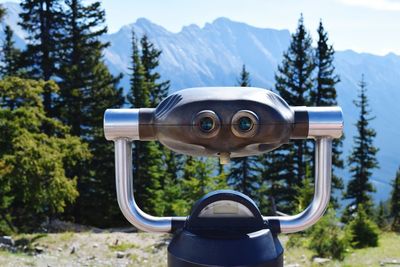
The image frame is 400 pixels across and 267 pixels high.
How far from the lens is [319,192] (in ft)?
3.30

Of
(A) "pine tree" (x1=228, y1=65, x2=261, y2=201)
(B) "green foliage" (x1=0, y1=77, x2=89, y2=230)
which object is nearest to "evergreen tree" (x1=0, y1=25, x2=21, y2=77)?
(B) "green foliage" (x1=0, y1=77, x2=89, y2=230)

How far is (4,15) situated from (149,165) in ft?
27.4

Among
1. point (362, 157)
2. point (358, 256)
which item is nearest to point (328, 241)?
point (358, 256)

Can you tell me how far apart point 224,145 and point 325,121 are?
9.6 inches

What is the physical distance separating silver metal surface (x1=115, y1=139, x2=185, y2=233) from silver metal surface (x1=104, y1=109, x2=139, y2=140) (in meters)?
0.03

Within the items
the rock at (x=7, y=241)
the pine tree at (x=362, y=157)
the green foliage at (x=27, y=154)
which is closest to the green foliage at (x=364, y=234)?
the green foliage at (x=27, y=154)

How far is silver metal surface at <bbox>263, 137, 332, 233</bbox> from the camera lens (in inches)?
38.9

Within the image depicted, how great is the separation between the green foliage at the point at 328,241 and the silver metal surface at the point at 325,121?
6.29 metres

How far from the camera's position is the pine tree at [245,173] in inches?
753

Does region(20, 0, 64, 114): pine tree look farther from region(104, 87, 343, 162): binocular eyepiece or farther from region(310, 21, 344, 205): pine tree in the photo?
region(104, 87, 343, 162): binocular eyepiece

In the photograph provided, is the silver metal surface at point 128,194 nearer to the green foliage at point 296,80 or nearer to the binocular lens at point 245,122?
the binocular lens at point 245,122

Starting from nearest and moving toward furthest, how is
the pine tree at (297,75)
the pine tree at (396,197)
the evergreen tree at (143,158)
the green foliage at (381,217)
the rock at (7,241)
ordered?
the rock at (7,241) → the green foliage at (381,217) → the evergreen tree at (143,158) → the pine tree at (297,75) → the pine tree at (396,197)

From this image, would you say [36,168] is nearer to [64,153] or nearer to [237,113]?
[64,153]

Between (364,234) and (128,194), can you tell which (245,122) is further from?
(364,234)
